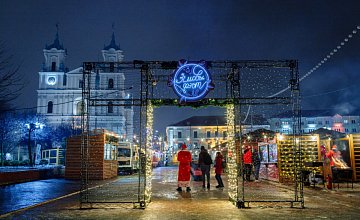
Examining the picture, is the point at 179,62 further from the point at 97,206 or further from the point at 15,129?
the point at 15,129

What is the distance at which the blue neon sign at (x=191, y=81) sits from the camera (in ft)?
31.5

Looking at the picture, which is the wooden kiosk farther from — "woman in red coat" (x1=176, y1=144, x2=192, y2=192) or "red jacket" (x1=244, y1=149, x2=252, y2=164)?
"woman in red coat" (x1=176, y1=144, x2=192, y2=192)

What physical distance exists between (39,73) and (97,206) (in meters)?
75.6

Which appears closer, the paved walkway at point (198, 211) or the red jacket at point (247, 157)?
the paved walkway at point (198, 211)

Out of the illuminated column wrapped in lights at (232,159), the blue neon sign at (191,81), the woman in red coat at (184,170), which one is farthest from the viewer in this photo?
the woman in red coat at (184,170)

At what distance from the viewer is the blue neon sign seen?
9609 millimetres

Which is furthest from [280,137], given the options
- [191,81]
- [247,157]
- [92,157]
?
[92,157]

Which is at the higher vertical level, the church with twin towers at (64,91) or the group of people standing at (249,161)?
the church with twin towers at (64,91)

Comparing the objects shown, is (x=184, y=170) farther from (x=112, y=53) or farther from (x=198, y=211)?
(x=112, y=53)

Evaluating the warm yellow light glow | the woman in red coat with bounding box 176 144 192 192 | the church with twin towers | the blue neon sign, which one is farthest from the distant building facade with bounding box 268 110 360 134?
the blue neon sign

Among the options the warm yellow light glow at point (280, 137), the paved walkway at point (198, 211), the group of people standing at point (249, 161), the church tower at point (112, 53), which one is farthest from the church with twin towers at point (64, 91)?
the paved walkway at point (198, 211)

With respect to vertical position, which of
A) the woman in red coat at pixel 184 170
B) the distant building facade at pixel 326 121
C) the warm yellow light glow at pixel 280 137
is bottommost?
the woman in red coat at pixel 184 170

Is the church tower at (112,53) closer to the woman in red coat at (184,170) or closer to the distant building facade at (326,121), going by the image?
the distant building facade at (326,121)

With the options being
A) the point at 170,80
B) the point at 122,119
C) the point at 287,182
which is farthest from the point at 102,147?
the point at 122,119
